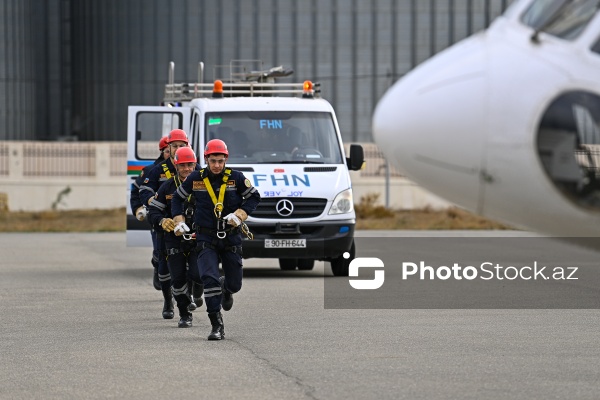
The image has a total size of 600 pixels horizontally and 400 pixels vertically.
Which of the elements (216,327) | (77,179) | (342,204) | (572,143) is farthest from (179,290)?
(77,179)

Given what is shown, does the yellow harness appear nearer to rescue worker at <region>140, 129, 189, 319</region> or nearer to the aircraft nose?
rescue worker at <region>140, 129, 189, 319</region>

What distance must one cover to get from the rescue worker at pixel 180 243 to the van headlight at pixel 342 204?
5907 millimetres

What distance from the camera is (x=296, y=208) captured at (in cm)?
2048

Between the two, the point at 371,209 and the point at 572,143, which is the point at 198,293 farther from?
the point at 371,209

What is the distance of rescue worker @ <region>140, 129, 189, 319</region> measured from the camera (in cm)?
1550

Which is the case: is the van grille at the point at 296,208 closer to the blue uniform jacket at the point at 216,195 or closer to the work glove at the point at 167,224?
the work glove at the point at 167,224

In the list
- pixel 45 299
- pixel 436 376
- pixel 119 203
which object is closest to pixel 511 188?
pixel 436 376

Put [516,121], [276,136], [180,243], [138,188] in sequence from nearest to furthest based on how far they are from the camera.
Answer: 1. [516,121]
2. [180,243]
3. [138,188]
4. [276,136]

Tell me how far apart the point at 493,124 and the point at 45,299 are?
1242 cm

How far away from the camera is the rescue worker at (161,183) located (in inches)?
610

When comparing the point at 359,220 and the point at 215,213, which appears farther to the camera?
the point at 359,220

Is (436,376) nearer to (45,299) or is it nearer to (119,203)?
(45,299)

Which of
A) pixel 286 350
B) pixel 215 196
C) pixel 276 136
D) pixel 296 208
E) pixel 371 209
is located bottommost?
pixel 371 209

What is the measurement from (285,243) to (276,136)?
1.66 meters
